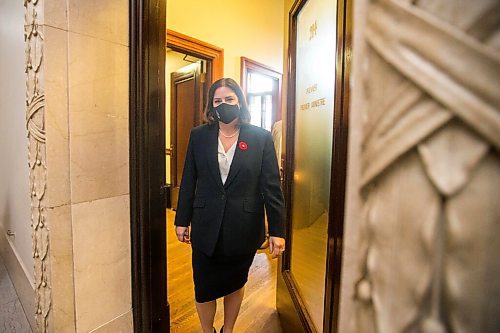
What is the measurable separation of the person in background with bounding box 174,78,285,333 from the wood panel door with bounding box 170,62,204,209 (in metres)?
2.52

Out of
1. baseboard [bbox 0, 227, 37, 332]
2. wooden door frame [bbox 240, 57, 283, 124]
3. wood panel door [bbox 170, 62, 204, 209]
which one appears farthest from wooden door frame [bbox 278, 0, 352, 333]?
wood panel door [bbox 170, 62, 204, 209]

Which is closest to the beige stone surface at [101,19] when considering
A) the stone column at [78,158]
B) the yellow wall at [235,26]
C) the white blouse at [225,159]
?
the stone column at [78,158]

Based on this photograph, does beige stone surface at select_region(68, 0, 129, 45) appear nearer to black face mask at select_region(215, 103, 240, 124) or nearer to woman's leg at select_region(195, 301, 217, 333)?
black face mask at select_region(215, 103, 240, 124)

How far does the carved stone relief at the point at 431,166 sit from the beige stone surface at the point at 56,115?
1077 millimetres

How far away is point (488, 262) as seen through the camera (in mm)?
161

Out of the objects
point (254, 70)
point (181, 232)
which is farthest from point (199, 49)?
point (181, 232)

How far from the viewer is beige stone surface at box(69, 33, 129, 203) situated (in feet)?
3.34

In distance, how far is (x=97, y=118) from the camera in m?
1.08

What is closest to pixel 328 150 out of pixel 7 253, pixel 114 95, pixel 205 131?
pixel 205 131

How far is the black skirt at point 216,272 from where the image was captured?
1.33 meters

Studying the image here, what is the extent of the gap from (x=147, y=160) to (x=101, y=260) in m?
0.44

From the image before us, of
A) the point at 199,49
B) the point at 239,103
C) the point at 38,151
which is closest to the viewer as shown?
the point at 38,151

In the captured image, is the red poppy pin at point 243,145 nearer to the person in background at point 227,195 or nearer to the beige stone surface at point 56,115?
the person in background at point 227,195

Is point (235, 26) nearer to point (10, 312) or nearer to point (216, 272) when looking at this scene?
point (216, 272)
